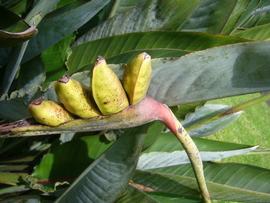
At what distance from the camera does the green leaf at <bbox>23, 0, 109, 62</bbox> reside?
812 mm

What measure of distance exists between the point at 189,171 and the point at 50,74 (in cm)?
33

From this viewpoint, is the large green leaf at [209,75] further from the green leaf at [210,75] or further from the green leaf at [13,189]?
the green leaf at [13,189]

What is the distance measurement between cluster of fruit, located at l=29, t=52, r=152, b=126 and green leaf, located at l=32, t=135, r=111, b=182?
34 centimetres

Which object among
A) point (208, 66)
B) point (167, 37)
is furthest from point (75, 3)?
point (208, 66)

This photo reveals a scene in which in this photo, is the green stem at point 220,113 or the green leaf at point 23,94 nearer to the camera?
the green leaf at point 23,94

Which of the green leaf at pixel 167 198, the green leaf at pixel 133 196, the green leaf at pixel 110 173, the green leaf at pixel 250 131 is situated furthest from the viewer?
the green leaf at pixel 250 131

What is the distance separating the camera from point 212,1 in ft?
3.13

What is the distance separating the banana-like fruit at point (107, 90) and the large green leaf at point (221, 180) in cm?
41

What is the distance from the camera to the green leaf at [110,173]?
0.75 m

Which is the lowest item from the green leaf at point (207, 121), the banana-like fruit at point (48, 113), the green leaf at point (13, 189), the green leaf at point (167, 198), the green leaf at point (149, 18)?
the green leaf at point (207, 121)

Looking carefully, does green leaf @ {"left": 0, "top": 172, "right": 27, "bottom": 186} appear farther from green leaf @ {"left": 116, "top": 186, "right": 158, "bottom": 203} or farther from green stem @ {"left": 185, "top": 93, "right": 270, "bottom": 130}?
green stem @ {"left": 185, "top": 93, "right": 270, "bottom": 130}

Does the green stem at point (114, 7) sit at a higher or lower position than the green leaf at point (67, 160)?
higher

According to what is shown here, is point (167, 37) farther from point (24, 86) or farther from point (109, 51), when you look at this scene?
point (24, 86)

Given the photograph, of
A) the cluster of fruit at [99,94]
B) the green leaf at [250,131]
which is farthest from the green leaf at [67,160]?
the green leaf at [250,131]
